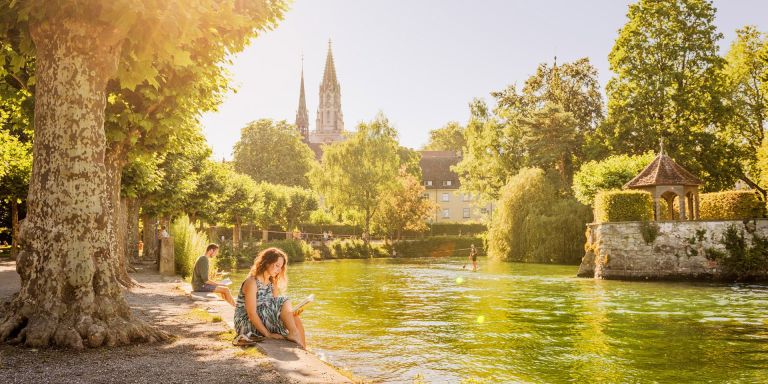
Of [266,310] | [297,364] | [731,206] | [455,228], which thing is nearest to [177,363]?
[297,364]

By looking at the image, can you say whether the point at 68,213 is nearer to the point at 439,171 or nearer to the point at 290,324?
the point at 290,324

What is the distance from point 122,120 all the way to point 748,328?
14.0m

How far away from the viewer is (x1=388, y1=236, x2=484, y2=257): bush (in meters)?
63.8

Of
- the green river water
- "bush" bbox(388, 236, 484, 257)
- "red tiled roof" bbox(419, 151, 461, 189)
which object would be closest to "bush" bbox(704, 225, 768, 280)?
the green river water

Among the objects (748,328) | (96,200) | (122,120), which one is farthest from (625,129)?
(96,200)

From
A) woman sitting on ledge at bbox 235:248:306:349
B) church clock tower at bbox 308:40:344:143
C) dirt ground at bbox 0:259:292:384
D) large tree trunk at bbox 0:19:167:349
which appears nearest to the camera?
dirt ground at bbox 0:259:292:384

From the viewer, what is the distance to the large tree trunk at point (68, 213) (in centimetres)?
821

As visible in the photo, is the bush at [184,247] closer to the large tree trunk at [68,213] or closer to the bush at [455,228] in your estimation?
the large tree trunk at [68,213]

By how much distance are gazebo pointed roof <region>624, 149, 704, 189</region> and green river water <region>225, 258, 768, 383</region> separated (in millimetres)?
7857

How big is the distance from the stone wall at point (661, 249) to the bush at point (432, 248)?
3205 centimetres

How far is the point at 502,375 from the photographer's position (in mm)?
9391

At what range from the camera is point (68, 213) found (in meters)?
8.28

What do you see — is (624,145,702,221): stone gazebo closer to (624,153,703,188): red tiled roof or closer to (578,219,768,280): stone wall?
(624,153,703,188): red tiled roof

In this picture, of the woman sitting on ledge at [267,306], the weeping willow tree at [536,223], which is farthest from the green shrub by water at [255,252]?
the woman sitting on ledge at [267,306]
